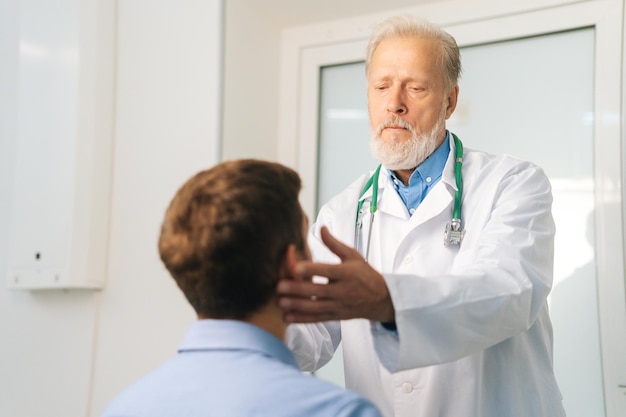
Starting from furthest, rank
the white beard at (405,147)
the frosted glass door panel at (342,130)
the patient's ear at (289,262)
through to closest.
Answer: the frosted glass door panel at (342,130) < the white beard at (405,147) < the patient's ear at (289,262)

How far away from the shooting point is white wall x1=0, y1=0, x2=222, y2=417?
2.38m

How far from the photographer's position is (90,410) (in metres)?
2.46

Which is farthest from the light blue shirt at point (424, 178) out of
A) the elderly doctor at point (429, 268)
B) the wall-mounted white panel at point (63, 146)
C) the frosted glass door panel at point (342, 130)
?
the wall-mounted white panel at point (63, 146)

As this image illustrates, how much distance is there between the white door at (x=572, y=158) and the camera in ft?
6.71

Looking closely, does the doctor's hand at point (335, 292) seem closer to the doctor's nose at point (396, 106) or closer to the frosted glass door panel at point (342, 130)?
the doctor's nose at point (396, 106)

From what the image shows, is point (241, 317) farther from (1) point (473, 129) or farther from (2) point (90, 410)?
(2) point (90, 410)

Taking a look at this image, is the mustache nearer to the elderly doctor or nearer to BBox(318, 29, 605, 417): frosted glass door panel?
the elderly doctor

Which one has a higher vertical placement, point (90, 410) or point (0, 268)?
point (0, 268)

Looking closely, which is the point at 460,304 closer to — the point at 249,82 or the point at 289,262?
the point at 289,262

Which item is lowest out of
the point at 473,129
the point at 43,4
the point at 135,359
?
the point at 135,359

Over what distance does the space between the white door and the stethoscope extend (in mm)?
647

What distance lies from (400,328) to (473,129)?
136cm

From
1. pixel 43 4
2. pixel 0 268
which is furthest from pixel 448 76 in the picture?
pixel 0 268

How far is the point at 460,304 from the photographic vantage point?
45.1 inches
